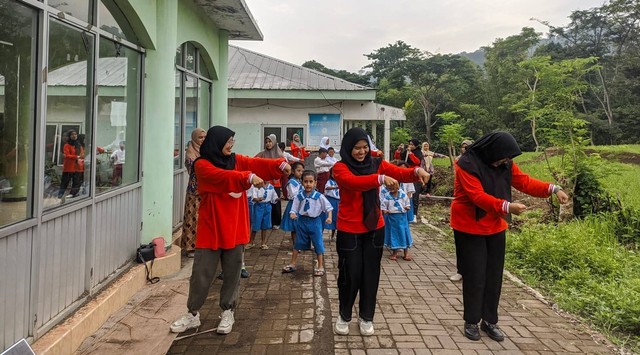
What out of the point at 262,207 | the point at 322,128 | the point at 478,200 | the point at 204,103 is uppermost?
the point at 204,103

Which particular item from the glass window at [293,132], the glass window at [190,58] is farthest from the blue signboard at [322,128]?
the glass window at [190,58]

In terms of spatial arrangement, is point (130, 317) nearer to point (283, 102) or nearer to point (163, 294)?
point (163, 294)

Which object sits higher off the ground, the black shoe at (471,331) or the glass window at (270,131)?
the glass window at (270,131)

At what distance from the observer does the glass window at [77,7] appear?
3.50 m

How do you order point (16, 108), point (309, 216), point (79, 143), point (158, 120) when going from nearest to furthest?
point (16, 108), point (79, 143), point (158, 120), point (309, 216)

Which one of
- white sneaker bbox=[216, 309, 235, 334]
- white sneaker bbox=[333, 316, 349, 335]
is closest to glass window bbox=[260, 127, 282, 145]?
white sneaker bbox=[216, 309, 235, 334]

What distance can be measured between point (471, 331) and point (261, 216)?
3.66 metres

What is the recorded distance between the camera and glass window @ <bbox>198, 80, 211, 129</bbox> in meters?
8.17

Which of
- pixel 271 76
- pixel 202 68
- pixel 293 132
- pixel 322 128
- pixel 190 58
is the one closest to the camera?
pixel 190 58

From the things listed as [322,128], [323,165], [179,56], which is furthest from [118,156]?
[322,128]

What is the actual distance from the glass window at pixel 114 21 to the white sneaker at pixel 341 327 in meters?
3.79

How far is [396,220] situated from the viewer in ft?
20.5

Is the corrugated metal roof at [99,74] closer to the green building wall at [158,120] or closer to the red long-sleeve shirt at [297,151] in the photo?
the green building wall at [158,120]

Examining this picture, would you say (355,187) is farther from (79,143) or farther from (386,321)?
(79,143)
